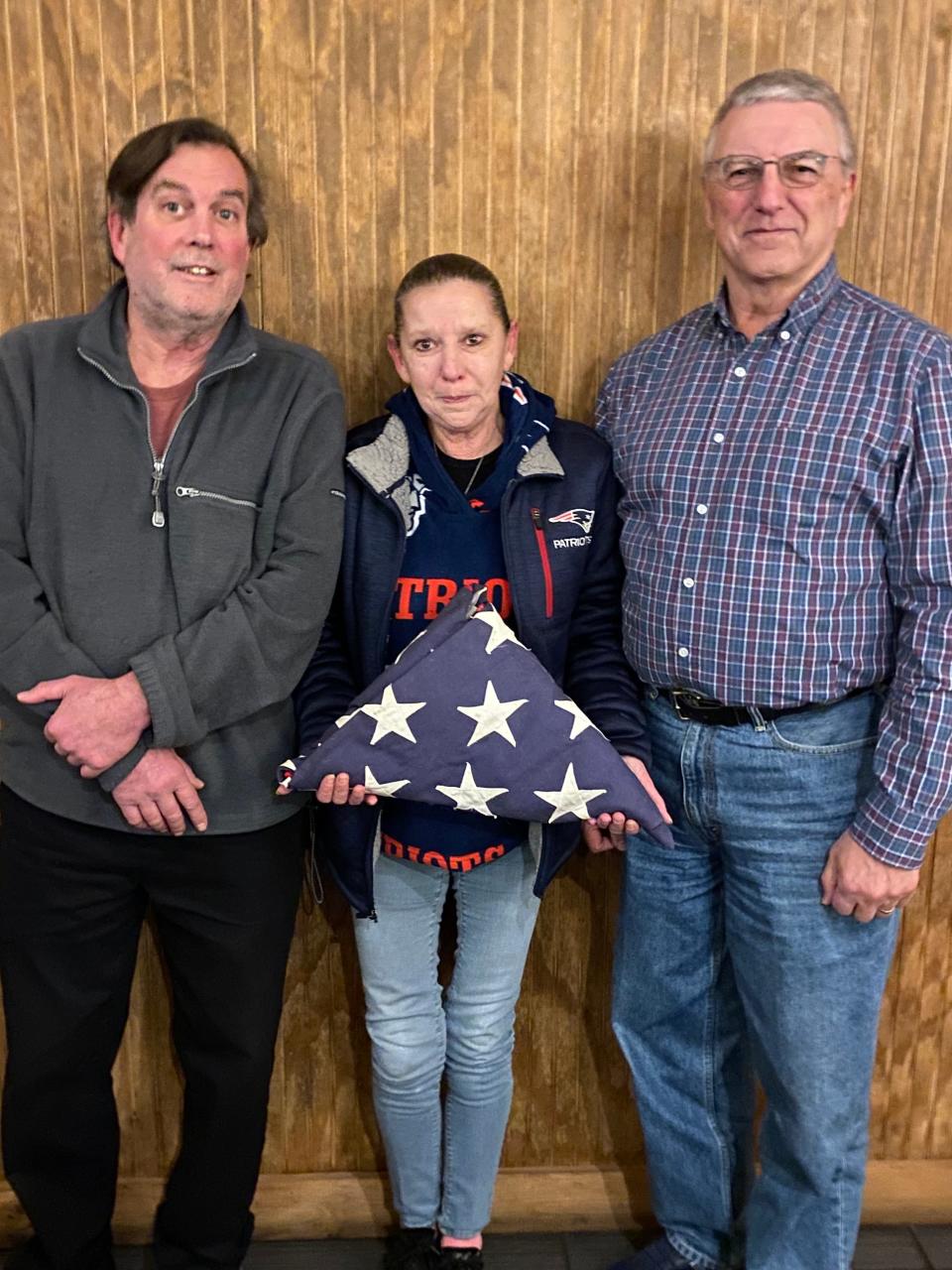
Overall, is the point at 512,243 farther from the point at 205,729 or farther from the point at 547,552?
the point at 205,729

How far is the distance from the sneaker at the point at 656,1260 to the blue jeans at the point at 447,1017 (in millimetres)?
293

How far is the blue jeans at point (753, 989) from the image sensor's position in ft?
5.63

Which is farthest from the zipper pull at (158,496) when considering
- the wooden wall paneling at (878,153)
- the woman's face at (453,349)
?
the wooden wall paneling at (878,153)

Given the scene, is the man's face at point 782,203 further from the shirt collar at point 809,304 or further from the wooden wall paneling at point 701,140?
the wooden wall paneling at point 701,140

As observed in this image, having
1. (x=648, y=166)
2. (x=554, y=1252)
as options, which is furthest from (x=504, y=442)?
(x=554, y=1252)

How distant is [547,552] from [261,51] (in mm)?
941

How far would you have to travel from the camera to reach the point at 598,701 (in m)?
1.81

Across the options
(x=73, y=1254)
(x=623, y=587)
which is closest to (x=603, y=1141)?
(x=73, y=1254)

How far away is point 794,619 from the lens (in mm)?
1654

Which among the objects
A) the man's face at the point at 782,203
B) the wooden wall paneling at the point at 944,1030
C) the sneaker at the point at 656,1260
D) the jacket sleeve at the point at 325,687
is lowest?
the sneaker at the point at 656,1260

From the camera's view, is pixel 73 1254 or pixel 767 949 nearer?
pixel 767 949

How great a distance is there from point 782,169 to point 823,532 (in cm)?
51

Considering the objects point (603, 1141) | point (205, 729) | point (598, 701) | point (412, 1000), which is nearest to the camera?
point (205, 729)

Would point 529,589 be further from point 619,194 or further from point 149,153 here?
point 149,153
